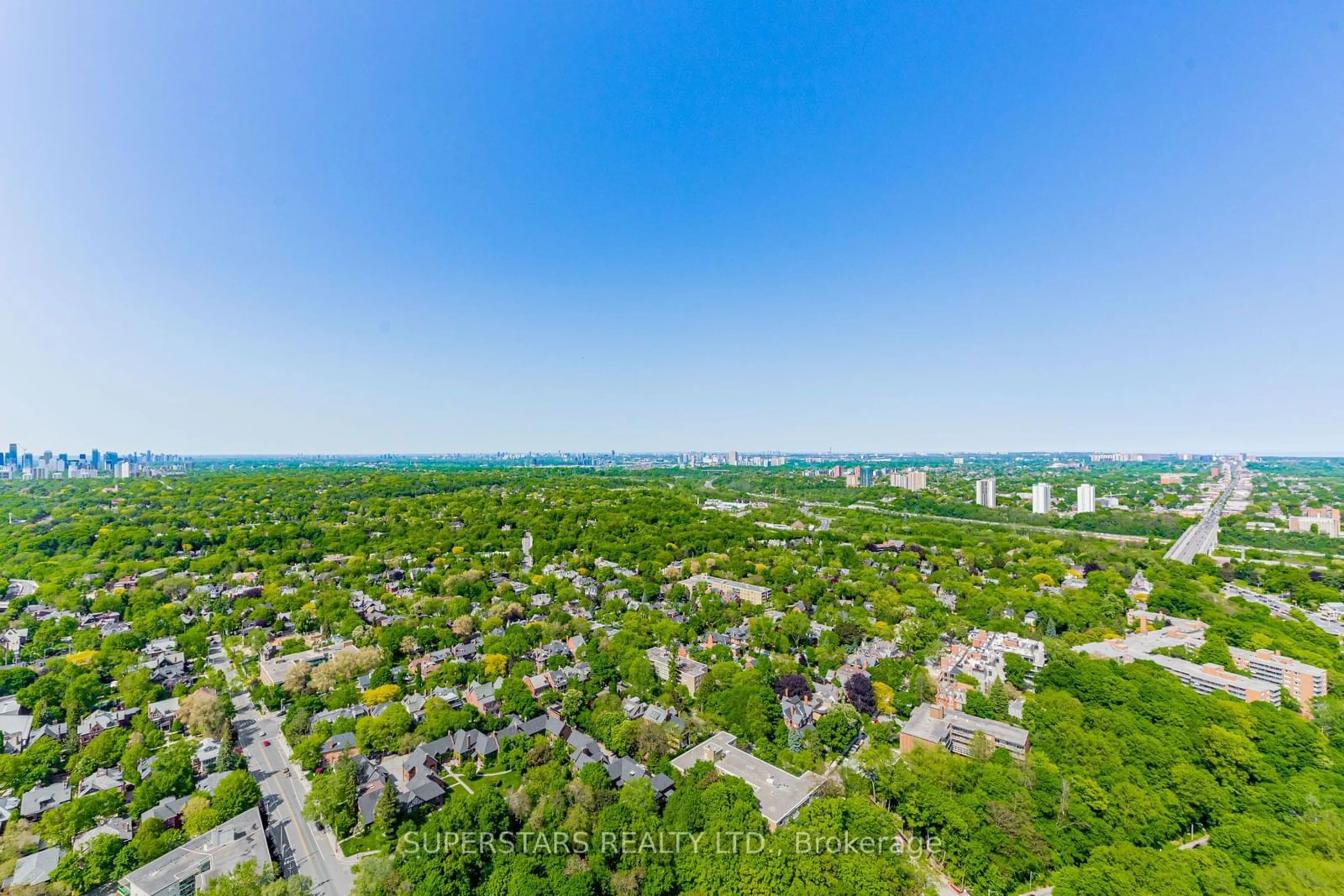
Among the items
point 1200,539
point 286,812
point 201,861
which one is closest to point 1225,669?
point 286,812

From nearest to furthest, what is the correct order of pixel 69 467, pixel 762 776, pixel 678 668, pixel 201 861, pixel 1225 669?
1. pixel 201 861
2. pixel 762 776
3. pixel 1225 669
4. pixel 678 668
5. pixel 69 467

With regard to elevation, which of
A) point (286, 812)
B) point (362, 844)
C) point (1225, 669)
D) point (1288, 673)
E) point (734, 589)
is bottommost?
point (286, 812)

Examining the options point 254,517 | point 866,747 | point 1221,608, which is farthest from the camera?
point 254,517

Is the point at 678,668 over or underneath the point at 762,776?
over

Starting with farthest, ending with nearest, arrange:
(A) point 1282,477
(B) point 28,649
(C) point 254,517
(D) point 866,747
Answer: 1. (A) point 1282,477
2. (C) point 254,517
3. (B) point 28,649
4. (D) point 866,747

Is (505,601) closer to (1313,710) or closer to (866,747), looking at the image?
(866,747)

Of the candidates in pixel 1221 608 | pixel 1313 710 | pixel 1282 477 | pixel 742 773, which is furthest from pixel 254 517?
pixel 1282 477

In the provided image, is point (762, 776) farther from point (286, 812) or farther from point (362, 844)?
point (286, 812)

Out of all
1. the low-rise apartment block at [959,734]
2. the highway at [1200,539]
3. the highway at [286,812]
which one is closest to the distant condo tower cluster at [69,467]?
the highway at [286,812]
